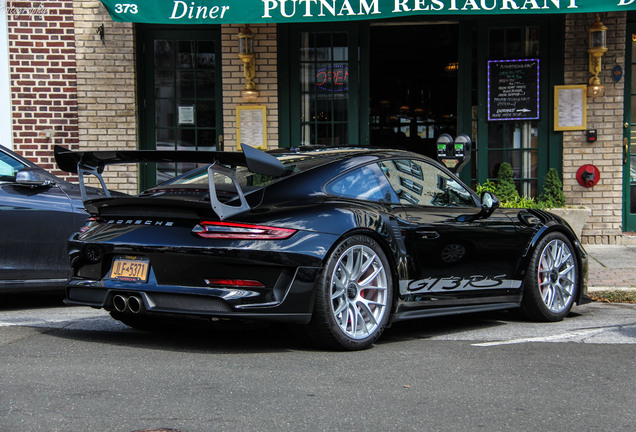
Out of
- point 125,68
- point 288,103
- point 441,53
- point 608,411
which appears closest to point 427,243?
point 608,411

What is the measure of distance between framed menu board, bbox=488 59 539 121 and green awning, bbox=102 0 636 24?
1.55m

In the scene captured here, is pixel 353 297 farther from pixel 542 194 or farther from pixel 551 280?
pixel 542 194

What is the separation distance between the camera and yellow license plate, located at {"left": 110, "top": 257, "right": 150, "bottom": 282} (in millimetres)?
5199

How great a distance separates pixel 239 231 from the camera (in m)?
5.04

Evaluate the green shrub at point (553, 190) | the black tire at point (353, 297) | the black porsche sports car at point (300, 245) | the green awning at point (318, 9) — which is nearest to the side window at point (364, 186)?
the black porsche sports car at point (300, 245)

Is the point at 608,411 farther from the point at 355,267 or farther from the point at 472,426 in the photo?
the point at 355,267

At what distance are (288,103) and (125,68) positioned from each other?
7.57 feet

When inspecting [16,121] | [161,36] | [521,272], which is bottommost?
[521,272]

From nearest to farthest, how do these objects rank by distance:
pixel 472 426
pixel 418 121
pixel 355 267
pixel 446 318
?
pixel 472 426 < pixel 355 267 < pixel 446 318 < pixel 418 121

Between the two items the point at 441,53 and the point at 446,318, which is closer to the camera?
the point at 446,318

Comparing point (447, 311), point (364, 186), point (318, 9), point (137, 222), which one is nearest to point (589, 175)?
point (318, 9)

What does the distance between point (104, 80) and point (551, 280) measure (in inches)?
295

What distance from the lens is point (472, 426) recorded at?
3.84 m

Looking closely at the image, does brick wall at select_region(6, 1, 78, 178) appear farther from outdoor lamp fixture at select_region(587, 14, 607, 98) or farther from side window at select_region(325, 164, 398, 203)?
side window at select_region(325, 164, 398, 203)
